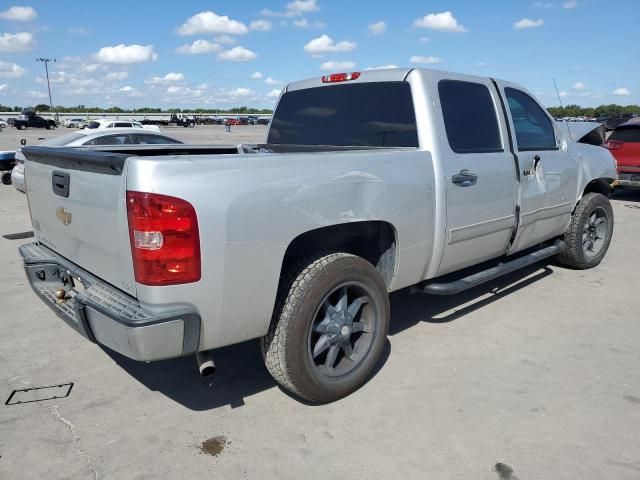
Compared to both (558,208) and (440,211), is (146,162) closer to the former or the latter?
(440,211)

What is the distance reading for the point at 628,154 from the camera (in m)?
10.3

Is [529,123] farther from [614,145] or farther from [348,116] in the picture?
[614,145]

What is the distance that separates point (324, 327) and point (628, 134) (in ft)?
33.1

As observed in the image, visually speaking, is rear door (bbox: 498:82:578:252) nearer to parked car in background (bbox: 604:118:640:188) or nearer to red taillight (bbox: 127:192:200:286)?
red taillight (bbox: 127:192:200:286)

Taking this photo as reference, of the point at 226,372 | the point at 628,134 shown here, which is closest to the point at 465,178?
the point at 226,372

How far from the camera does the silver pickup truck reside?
2.35 m

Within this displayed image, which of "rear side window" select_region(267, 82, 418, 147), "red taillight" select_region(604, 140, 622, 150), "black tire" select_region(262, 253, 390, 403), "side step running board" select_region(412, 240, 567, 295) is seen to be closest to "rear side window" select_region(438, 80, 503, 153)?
"rear side window" select_region(267, 82, 418, 147)

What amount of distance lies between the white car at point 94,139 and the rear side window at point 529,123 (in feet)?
21.5

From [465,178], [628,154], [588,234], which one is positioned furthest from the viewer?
[628,154]

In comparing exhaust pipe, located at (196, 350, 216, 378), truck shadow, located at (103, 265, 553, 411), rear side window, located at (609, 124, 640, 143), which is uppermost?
rear side window, located at (609, 124, 640, 143)

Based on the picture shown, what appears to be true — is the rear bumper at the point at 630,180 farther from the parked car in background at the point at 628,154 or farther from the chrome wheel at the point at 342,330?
the chrome wheel at the point at 342,330

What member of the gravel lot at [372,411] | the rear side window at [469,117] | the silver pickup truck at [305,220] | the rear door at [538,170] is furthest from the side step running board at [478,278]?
the rear side window at [469,117]

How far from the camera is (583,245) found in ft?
18.9

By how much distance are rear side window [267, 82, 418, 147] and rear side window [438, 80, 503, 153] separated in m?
0.30
